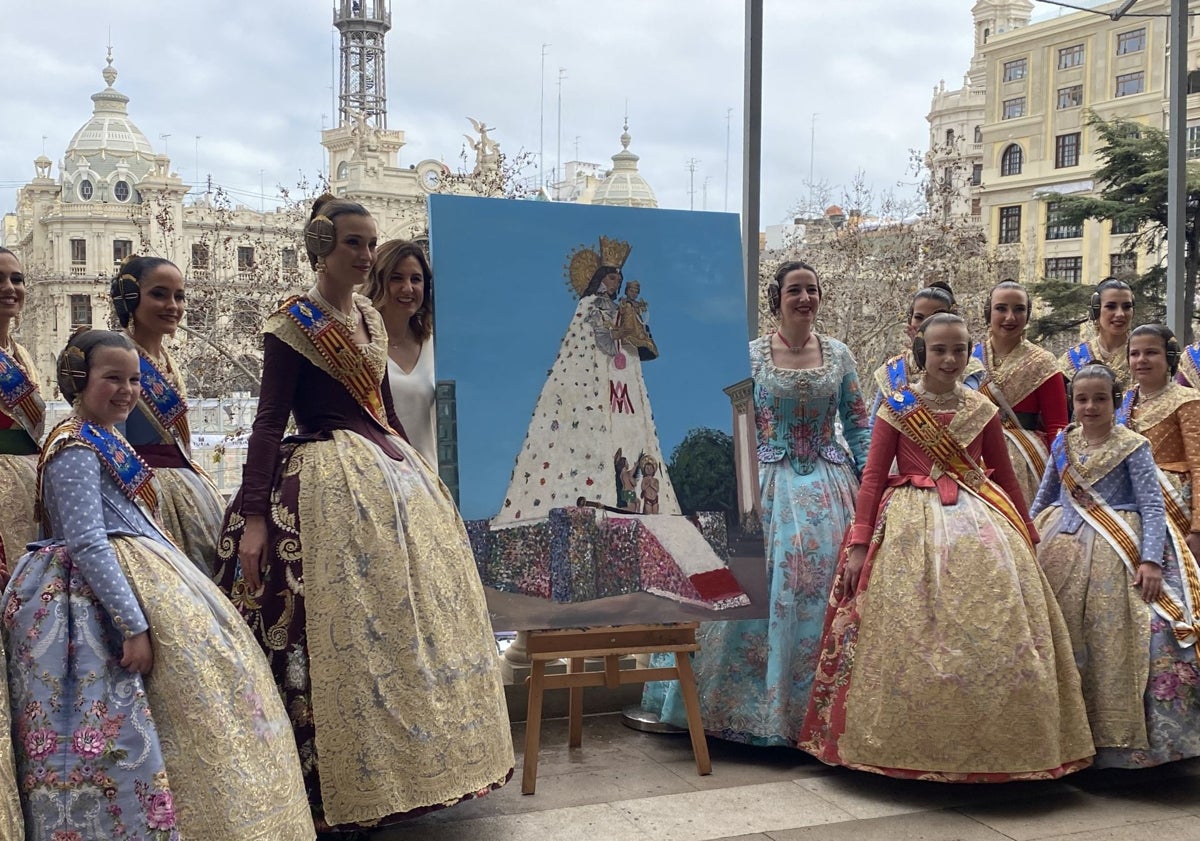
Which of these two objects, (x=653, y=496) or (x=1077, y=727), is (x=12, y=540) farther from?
(x=1077, y=727)

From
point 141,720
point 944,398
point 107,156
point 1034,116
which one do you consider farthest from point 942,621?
point 1034,116

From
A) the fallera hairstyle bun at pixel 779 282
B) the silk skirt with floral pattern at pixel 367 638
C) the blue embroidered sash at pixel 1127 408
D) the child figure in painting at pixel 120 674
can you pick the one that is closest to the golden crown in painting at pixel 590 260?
the fallera hairstyle bun at pixel 779 282

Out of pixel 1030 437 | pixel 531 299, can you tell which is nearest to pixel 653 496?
pixel 531 299

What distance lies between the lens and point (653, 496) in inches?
154

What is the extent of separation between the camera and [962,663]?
12.2 ft

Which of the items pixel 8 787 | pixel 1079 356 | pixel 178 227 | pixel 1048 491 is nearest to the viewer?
pixel 8 787

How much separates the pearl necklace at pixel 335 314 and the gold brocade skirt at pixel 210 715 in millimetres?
811

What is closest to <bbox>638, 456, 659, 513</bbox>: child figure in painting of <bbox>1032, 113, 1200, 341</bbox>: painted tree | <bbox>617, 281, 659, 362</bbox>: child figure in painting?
<bbox>617, 281, 659, 362</bbox>: child figure in painting

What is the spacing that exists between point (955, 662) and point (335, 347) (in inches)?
82.0

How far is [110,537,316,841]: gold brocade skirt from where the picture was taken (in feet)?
8.71

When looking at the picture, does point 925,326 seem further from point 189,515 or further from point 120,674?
point 120,674

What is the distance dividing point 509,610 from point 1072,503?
2.00m

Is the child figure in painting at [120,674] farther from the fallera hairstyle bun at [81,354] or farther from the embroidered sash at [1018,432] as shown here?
the embroidered sash at [1018,432]

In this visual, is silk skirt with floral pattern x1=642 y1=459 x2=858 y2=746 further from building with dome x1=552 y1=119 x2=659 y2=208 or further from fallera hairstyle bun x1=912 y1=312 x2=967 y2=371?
building with dome x1=552 y1=119 x2=659 y2=208
